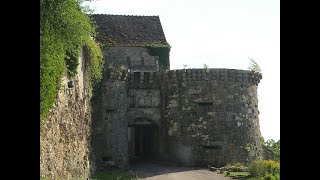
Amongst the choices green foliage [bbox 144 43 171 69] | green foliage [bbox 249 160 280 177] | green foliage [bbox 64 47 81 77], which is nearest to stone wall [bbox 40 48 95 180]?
green foliage [bbox 64 47 81 77]

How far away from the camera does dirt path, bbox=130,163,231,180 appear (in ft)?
53.3

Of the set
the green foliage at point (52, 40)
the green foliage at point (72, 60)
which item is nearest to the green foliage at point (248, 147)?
the green foliage at point (72, 60)

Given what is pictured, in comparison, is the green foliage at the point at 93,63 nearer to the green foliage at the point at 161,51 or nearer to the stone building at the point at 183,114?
the stone building at the point at 183,114

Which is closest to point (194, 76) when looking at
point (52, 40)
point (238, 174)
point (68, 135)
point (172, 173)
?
point (172, 173)

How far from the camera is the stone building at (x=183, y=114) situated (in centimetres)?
2027

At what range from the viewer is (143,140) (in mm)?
27562

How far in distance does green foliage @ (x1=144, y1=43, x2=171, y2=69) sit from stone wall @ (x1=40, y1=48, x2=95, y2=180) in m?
9.23

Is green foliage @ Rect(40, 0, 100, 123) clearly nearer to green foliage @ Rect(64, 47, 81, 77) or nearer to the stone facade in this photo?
green foliage @ Rect(64, 47, 81, 77)

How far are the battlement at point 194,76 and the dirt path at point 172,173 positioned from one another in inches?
191

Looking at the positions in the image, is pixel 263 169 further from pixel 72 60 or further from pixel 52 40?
pixel 52 40
